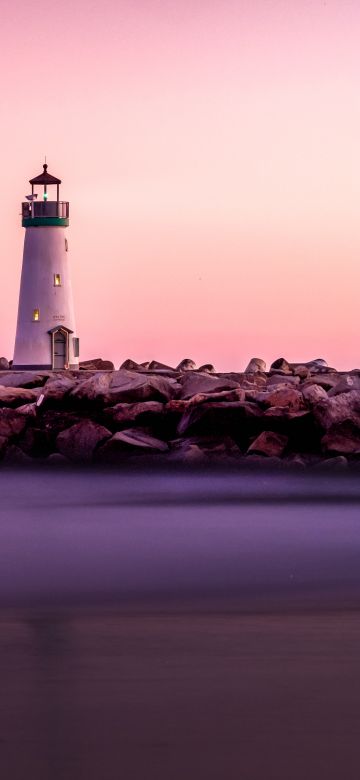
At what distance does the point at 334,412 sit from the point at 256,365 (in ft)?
40.5

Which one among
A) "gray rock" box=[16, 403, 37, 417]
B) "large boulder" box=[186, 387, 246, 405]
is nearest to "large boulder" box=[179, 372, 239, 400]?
"large boulder" box=[186, 387, 246, 405]

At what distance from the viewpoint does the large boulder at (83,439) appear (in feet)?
46.2

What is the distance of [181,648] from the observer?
466 centimetres

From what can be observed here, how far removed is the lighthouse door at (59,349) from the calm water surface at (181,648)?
51.5 feet

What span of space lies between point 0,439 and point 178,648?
1060 centimetres

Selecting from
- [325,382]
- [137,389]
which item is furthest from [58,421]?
[325,382]

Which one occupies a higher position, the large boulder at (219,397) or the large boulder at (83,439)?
the large boulder at (219,397)

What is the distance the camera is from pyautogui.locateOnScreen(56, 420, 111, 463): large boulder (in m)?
14.1

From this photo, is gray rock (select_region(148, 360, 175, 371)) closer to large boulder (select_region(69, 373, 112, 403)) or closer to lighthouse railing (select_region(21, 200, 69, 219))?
lighthouse railing (select_region(21, 200, 69, 219))

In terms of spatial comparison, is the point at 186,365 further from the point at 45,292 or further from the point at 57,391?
the point at 57,391

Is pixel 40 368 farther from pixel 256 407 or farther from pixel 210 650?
pixel 210 650

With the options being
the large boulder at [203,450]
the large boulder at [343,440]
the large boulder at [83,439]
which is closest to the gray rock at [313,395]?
the large boulder at [343,440]

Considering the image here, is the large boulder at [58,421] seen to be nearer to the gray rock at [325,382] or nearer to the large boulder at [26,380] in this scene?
the large boulder at [26,380]

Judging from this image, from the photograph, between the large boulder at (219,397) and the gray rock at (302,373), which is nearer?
the large boulder at (219,397)
